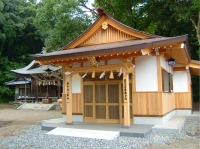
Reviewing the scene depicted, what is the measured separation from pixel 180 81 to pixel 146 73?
16.4 ft

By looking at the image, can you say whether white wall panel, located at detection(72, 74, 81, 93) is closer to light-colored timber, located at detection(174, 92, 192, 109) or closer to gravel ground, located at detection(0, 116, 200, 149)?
gravel ground, located at detection(0, 116, 200, 149)

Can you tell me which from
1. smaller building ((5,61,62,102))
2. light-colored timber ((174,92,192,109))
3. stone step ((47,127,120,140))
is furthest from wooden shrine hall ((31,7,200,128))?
smaller building ((5,61,62,102))

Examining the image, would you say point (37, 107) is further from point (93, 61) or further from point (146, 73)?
point (146, 73)

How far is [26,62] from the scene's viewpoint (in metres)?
36.4

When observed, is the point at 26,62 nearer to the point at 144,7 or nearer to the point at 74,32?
the point at 74,32

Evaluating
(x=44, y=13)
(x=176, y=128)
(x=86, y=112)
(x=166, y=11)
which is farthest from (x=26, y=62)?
(x=176, y=128)

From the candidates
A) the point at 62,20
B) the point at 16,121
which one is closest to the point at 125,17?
the point at 62,20

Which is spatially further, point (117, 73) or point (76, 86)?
point (76, 86)

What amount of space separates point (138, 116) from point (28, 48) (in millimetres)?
33515

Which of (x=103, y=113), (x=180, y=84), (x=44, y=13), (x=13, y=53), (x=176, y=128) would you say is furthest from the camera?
(x=13, y=53)

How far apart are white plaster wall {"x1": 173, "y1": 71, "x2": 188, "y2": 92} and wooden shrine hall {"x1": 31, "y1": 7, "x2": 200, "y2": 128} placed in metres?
1.51

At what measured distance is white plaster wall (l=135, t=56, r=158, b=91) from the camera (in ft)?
26.4

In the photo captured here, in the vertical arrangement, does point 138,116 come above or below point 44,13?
below

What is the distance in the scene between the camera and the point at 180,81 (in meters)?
12.2
